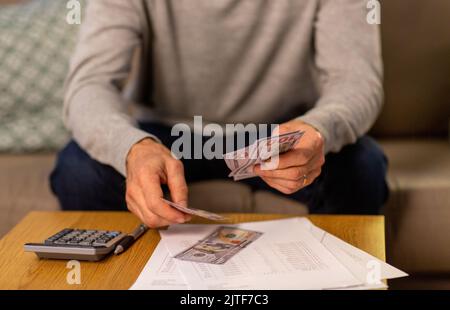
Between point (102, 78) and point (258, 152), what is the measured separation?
22.3 inches

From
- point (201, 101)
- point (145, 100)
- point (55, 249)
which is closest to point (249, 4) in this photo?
point (201, 101)

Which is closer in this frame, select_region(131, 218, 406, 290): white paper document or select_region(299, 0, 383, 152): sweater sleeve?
select_region(131, 218, 406, 290): white paper document

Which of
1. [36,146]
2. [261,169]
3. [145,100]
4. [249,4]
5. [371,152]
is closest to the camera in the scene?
[261,169]

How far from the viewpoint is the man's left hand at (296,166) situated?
3.16 ft

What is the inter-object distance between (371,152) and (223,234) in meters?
0.45

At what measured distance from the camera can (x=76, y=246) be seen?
0.88m

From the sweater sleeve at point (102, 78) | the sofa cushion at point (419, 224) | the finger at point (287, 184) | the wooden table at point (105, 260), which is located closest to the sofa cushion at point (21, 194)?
the sweater sleeve at point (102, 78)

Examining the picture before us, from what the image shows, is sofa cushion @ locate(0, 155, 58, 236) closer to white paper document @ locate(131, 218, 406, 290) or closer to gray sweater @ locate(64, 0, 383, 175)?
gray sweater @ locate(64, 0, 383, 175)

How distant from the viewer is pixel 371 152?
4.21ft

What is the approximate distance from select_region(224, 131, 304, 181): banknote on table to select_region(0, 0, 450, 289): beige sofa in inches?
16.0

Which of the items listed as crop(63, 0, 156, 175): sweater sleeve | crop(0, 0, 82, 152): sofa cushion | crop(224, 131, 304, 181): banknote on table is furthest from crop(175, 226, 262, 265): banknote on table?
crop(0, 0, 82, 152): sofa cushion

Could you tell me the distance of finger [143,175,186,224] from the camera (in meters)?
0.93

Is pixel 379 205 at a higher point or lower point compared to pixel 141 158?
lower
